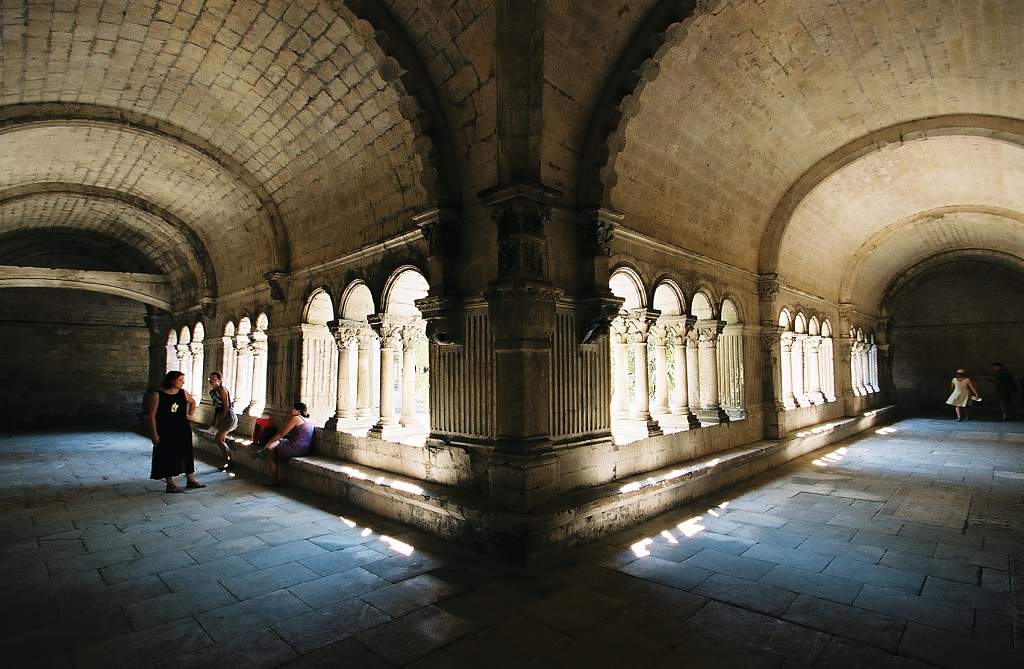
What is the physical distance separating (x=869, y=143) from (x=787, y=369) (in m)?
4.16

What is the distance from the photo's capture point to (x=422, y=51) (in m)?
4.93

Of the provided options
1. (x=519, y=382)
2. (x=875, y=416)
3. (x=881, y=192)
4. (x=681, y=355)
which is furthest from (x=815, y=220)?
(x=519, y=382)

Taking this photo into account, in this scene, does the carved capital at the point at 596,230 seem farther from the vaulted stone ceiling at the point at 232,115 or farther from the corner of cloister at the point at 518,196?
the vaulted stone ceiling at the point at 232,115

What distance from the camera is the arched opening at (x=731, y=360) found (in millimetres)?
8406

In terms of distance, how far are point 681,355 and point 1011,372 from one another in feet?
50.4

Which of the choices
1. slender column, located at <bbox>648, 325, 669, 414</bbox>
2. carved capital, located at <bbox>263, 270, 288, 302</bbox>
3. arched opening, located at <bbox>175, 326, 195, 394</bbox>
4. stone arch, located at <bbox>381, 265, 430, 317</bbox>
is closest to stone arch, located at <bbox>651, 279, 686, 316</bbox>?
slender column, located at <bbox>648, 325, 669, 414</bbox>

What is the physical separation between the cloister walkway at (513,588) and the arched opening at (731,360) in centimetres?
250

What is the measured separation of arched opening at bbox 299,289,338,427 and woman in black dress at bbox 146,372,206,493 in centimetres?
176

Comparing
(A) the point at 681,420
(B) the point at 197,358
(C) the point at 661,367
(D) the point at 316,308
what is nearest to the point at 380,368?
(D) the point at 316,308

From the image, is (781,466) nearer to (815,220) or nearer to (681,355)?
(681,355)

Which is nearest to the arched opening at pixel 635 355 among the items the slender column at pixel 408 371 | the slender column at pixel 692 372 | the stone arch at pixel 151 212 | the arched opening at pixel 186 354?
the slender column at pixel 692 372

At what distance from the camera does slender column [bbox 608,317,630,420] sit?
271 inches

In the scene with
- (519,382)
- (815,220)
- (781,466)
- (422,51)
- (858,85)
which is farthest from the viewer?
(815,220)

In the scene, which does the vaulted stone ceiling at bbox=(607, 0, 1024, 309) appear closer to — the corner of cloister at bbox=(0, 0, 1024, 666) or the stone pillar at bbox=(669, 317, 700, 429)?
the corner of cloister at bbox=(0, 0, 1024, 666)
